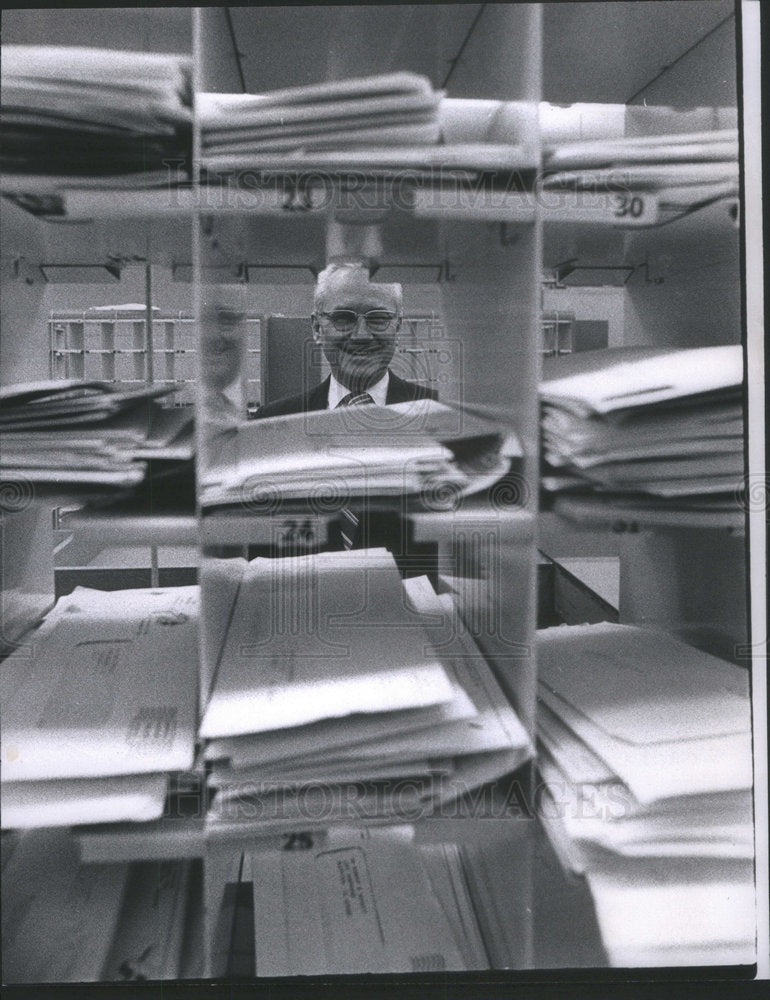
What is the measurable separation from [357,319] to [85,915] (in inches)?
37.7

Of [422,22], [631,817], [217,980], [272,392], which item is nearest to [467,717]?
[631,817]

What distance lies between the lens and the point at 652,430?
3.25 feet

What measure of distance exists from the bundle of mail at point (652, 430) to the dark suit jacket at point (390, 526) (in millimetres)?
281

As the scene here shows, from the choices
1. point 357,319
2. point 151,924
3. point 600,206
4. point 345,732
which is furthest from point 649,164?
point 151,924

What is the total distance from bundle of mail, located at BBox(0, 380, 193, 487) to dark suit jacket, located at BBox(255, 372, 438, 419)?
28 centimetres

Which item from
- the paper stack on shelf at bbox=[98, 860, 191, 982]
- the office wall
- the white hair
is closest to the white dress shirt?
the white hair

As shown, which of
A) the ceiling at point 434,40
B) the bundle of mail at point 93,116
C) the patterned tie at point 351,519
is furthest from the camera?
the patterned tie at point 351,519

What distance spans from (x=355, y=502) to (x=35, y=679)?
0.53 meters

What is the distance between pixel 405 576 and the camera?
1.33m

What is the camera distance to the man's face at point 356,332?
4.14 ft

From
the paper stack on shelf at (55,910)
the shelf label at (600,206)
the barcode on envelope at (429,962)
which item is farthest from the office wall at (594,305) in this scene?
the paper stack on shelf at (55,910)

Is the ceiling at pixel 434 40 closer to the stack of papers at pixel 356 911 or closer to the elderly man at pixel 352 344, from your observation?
the elderly man at pixel 352 344

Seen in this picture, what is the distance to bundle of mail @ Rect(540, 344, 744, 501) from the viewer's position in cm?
98

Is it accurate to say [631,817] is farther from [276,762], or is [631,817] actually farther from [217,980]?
[217,980]
